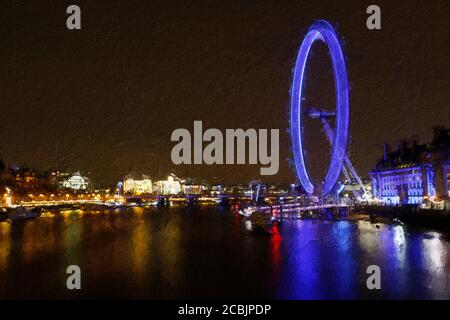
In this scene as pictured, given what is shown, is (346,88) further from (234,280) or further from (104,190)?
(104,190)

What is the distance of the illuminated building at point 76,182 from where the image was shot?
82506mm

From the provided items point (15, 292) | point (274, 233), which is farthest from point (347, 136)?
point (15, 292)

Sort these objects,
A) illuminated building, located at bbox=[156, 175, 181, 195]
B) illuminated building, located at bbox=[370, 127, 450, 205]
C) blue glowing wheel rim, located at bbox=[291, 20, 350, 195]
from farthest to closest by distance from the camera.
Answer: illuminated building, located at bbox=[156, 175, 181, 195] → illuminated building, located at bbox=[370, 127, 450, 205] → blue glowing wheel rim, located at bbox=[291, 20, 350, 195]

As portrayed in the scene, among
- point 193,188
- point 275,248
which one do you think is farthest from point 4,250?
point 193,188

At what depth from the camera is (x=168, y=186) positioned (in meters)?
88.9

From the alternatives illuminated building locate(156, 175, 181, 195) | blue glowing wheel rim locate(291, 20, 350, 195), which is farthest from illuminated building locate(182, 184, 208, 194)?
blue glowing wheel rim locate(291, 20, 350, 195)

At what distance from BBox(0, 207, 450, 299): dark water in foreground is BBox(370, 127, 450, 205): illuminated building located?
44.2ft

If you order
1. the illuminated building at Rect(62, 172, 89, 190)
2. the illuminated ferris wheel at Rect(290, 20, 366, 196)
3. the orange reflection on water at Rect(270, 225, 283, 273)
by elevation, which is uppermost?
the illuminated ferris wheel at Rect(290, 20, 366, 196)

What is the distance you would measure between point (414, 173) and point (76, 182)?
188 feet

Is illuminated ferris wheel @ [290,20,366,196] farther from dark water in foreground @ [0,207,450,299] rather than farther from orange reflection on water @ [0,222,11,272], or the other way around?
orange reflection on water @ [0,222,11,272]

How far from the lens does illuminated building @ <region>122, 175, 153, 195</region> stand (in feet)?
287

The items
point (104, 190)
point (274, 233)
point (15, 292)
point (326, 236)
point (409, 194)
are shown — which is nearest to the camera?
point (15, 292)

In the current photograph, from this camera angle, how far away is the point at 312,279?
11.9m
